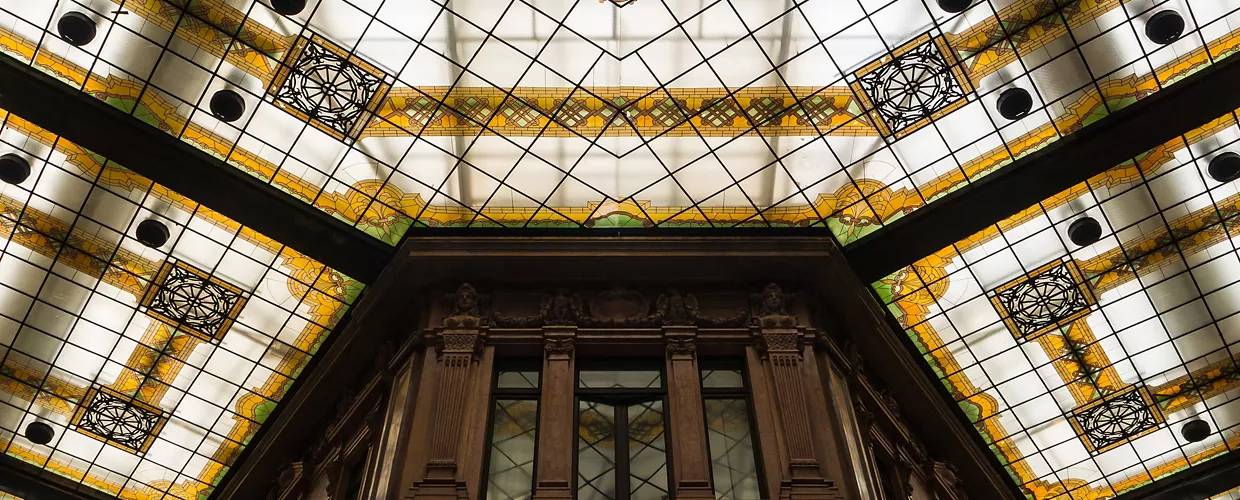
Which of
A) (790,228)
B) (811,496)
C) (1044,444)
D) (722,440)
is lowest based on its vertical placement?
(811,496)

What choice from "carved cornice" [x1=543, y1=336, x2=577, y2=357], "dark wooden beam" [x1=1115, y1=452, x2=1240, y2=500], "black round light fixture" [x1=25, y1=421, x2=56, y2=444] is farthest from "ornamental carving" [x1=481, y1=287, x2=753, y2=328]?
"dark wooden beam" [x1=1115, y1=452, x2=1240, y2=500]

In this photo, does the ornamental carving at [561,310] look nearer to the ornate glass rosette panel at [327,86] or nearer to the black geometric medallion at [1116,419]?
the ornate glass rosette panel at [327,86]

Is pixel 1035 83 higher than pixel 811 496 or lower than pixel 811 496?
higher

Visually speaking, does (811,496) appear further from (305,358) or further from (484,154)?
(305,358)

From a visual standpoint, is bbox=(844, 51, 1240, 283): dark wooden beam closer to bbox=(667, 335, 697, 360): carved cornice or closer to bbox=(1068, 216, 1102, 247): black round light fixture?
bbox=(1068, 216, 1102, 247): black round light fixture

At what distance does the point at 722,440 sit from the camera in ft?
46.0

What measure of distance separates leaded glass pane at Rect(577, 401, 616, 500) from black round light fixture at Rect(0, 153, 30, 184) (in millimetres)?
8571

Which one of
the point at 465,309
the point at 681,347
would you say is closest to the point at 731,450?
the point at 681,347

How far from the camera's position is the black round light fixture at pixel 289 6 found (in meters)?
13.8

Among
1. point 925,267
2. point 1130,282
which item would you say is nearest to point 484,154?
point 925,267

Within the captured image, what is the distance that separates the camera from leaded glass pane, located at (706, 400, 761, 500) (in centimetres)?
1332

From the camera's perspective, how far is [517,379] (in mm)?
14773

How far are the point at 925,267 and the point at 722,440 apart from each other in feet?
15.7

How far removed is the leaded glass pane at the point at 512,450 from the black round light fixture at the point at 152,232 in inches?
227
